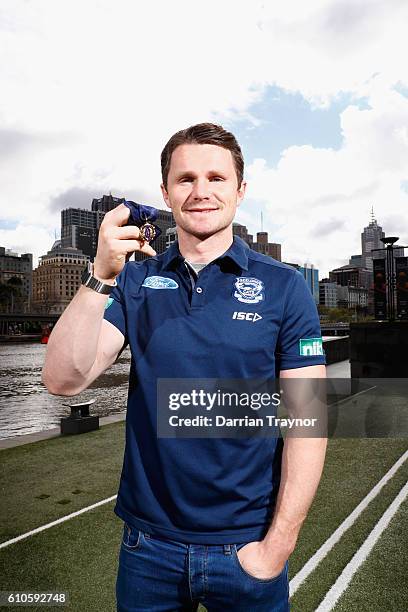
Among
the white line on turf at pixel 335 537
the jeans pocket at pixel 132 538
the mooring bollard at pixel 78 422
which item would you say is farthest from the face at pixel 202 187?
the mooring bollard at pixel 78 422

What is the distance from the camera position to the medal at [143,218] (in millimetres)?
1608

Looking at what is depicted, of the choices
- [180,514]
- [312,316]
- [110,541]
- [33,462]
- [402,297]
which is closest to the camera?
[180,514]

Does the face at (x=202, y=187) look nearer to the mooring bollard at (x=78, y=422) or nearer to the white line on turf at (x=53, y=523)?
the white line on turf at (x=53, y=523)

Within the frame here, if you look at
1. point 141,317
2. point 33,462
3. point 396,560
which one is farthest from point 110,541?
point 141,317

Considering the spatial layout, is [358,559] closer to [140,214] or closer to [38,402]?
[140,214]

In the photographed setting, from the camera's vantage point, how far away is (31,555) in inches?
213

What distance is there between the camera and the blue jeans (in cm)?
168

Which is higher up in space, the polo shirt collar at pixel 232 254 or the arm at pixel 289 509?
the polo shirt collar at pixel 232 254

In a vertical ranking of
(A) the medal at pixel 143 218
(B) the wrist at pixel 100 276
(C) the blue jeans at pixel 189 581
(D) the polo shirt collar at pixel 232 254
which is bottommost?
(C) the blue jeans at pixel 189 581

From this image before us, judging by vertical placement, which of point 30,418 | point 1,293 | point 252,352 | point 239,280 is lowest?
point 30,418

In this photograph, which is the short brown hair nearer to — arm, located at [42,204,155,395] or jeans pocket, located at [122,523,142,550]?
arm, located at [42,204,155,395]

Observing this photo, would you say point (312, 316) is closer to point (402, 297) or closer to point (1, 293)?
point (402, 297)

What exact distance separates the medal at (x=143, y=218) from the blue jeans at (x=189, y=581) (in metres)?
1.08

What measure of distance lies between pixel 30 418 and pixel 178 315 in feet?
57.4
